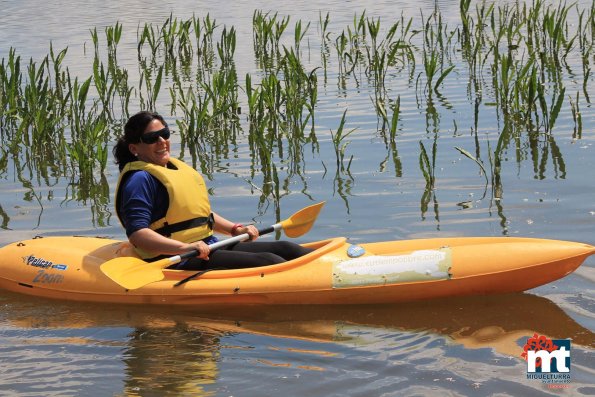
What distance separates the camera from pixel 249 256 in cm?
590

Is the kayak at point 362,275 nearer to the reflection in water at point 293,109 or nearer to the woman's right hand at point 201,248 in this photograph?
the woman's right hand at point 201,248

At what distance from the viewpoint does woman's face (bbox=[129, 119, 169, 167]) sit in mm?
5883

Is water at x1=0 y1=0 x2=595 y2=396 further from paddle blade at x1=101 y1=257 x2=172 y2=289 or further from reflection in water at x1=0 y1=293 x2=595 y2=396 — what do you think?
paddle blade at x1=101 y1=257 x2=172 y2=289

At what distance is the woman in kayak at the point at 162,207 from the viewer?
227 inches

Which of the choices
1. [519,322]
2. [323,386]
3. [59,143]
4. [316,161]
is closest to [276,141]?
[316,161]

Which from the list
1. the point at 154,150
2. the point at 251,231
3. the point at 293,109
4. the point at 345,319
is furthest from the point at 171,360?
the point at 293,109

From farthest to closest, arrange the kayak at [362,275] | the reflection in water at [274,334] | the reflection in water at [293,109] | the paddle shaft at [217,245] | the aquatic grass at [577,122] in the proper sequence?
the aquatic grass at [577,122], the reflection in water at [293,109], the paddle shaft at [217,245], the kayak at [362,275], the reflection in water at [274,334]

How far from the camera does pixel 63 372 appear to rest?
16.2ft

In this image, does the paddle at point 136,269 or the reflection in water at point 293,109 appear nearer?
the paddle at point 136,269

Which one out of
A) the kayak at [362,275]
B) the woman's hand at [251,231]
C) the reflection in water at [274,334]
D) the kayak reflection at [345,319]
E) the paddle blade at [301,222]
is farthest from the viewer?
the paddle blade at [301,222]

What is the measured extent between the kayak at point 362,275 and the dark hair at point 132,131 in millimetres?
474

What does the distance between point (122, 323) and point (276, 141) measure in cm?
360

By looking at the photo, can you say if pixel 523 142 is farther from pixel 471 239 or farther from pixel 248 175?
pixel 471 239

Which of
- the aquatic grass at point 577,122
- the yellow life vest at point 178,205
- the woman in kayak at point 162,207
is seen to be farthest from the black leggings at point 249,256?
the aquatic grass at point 577,122
